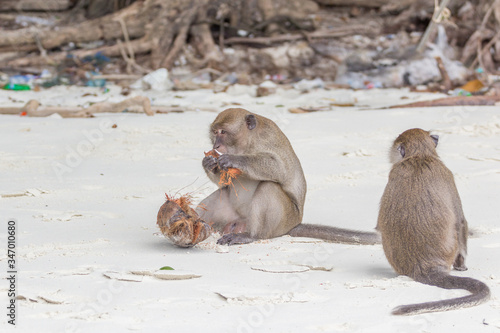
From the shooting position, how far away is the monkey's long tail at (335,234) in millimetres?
5305

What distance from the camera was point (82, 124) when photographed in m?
8.59

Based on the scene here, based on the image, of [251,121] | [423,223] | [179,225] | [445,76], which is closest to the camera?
[423,223]

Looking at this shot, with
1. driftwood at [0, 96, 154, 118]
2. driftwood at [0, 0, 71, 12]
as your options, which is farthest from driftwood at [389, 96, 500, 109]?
driftwood at [0, 0, 71, 12]

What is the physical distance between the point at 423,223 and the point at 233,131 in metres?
1.85

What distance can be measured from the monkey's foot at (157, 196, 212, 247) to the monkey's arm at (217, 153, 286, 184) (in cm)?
55

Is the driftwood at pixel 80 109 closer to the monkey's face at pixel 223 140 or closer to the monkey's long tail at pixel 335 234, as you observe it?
the monkey's face at pixel 223 140

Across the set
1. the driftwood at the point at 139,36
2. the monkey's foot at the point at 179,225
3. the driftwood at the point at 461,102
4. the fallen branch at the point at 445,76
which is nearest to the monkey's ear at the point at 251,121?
the monkey's foot at the point at 179,225

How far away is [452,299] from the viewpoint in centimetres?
362

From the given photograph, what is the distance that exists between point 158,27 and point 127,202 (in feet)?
30.2

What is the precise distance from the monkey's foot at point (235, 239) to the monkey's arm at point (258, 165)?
44cm

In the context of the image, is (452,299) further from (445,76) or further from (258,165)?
(445,76)

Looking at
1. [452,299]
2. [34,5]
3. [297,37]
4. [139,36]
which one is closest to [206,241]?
[452,299]

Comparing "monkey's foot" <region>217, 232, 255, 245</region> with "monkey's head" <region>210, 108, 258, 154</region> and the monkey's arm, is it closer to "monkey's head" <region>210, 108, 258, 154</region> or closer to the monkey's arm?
the monkey's arm

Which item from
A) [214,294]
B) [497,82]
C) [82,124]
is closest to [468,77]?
[497,82]
